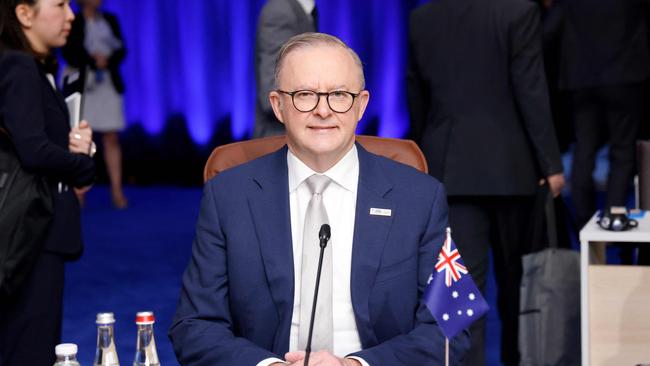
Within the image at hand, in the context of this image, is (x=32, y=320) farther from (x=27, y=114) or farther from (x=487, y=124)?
(x=487, y=124)

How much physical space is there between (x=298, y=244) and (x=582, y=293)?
134cm

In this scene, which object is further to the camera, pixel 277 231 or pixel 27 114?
pixel 27 114

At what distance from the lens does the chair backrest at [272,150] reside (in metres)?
2.84

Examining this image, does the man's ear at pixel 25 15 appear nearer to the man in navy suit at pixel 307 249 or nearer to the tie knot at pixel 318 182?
the man in navy suit at pixel 307 249

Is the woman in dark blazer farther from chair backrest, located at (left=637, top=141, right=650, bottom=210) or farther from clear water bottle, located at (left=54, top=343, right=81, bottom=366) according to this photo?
chair backrest, located at (left=637, top=141, right=650, bottom=210)

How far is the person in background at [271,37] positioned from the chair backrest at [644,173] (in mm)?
1409

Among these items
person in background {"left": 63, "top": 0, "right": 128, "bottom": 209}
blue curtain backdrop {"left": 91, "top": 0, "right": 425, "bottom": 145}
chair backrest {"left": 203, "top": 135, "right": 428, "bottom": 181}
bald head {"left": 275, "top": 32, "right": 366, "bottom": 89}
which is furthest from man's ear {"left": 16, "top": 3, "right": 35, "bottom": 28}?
blue curtain backdrop {"left": 91, "top": 0, "right": 425, "bottom": 145}

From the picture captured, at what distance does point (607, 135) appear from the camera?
6477mm

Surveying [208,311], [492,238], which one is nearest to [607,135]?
[492,238]

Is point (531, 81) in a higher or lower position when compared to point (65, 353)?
higher

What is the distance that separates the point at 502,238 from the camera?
13.6 feet

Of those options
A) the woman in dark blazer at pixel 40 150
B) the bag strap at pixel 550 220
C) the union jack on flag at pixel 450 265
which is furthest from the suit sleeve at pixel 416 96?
the union jack on flag at pixel 450 265

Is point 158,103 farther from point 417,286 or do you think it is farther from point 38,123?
point 417,286

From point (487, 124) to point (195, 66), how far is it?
7994mm
